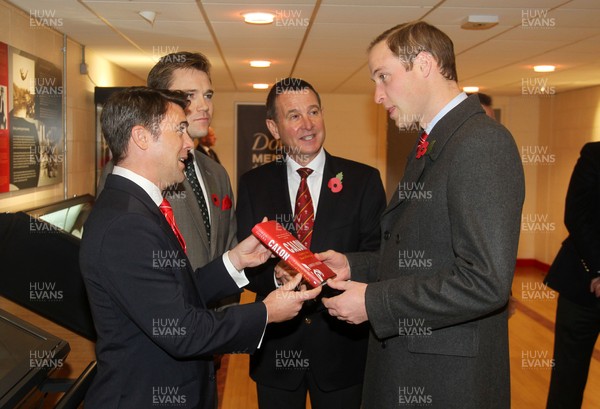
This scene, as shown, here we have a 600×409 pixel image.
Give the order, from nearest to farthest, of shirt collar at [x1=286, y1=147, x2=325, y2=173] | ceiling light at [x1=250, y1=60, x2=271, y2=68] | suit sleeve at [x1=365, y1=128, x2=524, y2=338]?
suit sleeve at [x1=365, y1=128, x2=524, y2=338] → shirt collar at [x1=286, y1=147, x2=325, y2=173] → ceiling light at [x1=250, y1=60, x2=271, y2=68]

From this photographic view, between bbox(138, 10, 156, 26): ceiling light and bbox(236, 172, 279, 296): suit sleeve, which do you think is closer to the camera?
bbox(236, 172, 279, 296): suit sleeve

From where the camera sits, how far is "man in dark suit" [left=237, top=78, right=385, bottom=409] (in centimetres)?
243

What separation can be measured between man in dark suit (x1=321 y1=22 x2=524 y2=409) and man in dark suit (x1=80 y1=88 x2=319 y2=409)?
335 millimetres

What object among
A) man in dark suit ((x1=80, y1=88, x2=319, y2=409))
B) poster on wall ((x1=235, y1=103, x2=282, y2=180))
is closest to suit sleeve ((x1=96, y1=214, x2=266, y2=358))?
man in dark suit ((x1=80, y1=88, x2=319, y2=409))

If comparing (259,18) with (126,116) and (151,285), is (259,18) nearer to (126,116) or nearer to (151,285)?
(126,116)

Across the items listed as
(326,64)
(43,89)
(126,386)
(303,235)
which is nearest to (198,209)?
(303,235)

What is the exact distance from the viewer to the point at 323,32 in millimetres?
4637

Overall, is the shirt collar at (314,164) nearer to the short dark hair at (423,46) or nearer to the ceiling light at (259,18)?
the short dark hair at (423,46)

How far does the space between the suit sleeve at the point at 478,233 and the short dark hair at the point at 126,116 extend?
0.81 meters

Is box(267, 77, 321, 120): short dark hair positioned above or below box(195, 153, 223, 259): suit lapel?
above

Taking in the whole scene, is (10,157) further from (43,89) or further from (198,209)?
(198,209)

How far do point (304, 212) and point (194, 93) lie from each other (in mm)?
649

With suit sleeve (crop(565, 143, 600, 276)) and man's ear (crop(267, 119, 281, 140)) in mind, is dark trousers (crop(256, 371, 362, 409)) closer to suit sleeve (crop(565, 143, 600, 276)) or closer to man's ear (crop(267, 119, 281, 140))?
man's ear (crop(267, 119, 281, 140))

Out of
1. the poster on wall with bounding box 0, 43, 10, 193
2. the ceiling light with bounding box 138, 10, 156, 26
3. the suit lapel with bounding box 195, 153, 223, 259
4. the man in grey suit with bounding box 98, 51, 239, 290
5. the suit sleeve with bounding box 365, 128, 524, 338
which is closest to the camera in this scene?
the suit sleeve with bounding box 365, 128, 524, 338
